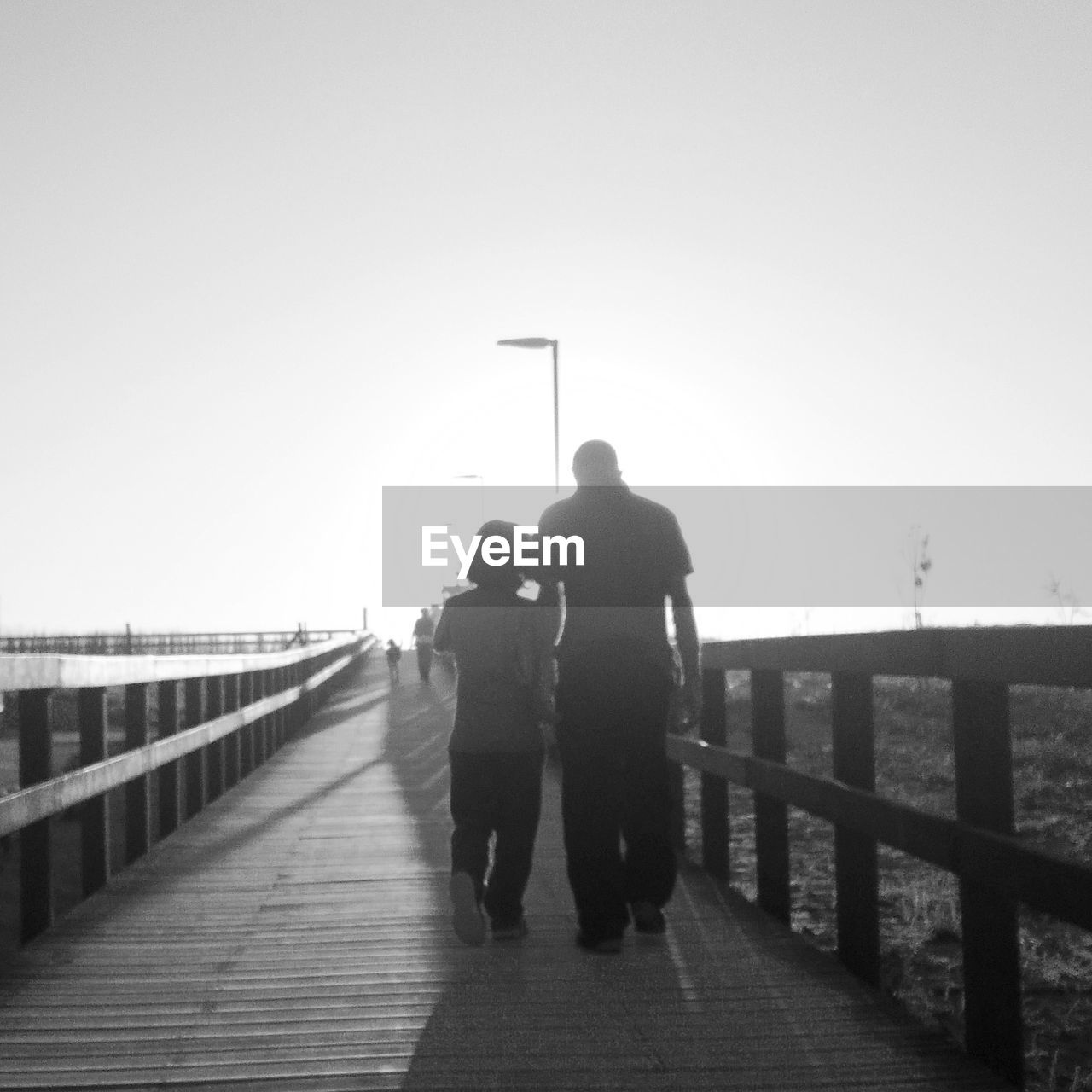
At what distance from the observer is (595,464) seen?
243 inches

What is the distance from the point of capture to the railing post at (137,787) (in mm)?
7719

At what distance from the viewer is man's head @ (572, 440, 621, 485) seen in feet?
20.2

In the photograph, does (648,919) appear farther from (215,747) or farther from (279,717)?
(279,717)

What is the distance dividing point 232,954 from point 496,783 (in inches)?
47.4

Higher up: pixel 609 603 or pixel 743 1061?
pixel 609 603

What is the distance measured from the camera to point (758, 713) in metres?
6.57

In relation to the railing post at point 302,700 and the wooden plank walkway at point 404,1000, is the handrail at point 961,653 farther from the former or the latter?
the railing post at point 302,700

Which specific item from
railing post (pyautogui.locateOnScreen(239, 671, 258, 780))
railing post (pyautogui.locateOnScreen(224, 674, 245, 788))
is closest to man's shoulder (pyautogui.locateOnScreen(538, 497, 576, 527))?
railing post (pyautogui.locateOnScreen(224, 674, 245, 788))

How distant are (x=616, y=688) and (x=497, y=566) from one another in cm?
70

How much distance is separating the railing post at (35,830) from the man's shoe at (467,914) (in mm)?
1516

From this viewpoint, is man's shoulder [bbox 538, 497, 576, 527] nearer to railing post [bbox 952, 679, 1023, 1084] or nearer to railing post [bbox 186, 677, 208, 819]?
railing post [bbox 952, 679, 1023, 1084]

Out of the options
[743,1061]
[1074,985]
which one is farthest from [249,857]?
[743,1061]

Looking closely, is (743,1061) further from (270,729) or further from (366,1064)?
(270,729)

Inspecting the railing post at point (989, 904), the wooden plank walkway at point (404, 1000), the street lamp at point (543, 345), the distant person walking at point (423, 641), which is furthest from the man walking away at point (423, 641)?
the railing post at point (989, 904)
